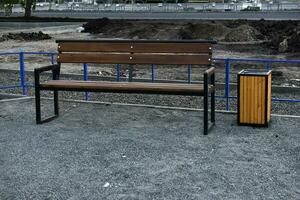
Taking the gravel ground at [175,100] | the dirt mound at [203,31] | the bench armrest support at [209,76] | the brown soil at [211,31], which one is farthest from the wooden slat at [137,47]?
the dirt mound at [203,31]

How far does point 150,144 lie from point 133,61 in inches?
75.1

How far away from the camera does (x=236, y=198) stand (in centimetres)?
490

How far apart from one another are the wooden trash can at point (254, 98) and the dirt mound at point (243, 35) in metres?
20.0

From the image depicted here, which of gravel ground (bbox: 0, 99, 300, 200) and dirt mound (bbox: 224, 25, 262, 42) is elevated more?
dirt mound (bbox: 224, 25, 262, 42)

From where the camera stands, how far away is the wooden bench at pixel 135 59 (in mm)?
7289

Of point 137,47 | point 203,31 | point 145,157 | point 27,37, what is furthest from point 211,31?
point 145,157

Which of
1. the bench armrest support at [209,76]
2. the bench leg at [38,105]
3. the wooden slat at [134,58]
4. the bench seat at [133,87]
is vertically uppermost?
the wooden slat at [134,58]

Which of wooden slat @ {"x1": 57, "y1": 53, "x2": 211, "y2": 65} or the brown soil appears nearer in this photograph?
wooden slat @ {"x1": 57, "y1": 53, "x2": 211, "y2": 65}

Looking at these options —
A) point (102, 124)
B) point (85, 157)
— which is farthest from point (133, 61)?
point (85, 157)

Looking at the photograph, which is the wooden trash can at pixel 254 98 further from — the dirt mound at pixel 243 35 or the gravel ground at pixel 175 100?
the dirt mound at pixel 243 35

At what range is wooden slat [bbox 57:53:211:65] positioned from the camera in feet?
25.6

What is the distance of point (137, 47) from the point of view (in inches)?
324

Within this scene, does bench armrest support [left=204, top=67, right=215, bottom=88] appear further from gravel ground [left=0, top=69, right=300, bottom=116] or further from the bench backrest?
gravel ground [left=0, top=69, right=300, bottom=116]

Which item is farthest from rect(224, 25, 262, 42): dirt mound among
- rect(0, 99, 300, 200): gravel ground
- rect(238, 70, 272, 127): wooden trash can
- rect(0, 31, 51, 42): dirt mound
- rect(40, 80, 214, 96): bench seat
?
rect(40, 80, 214, 96): bench seat
